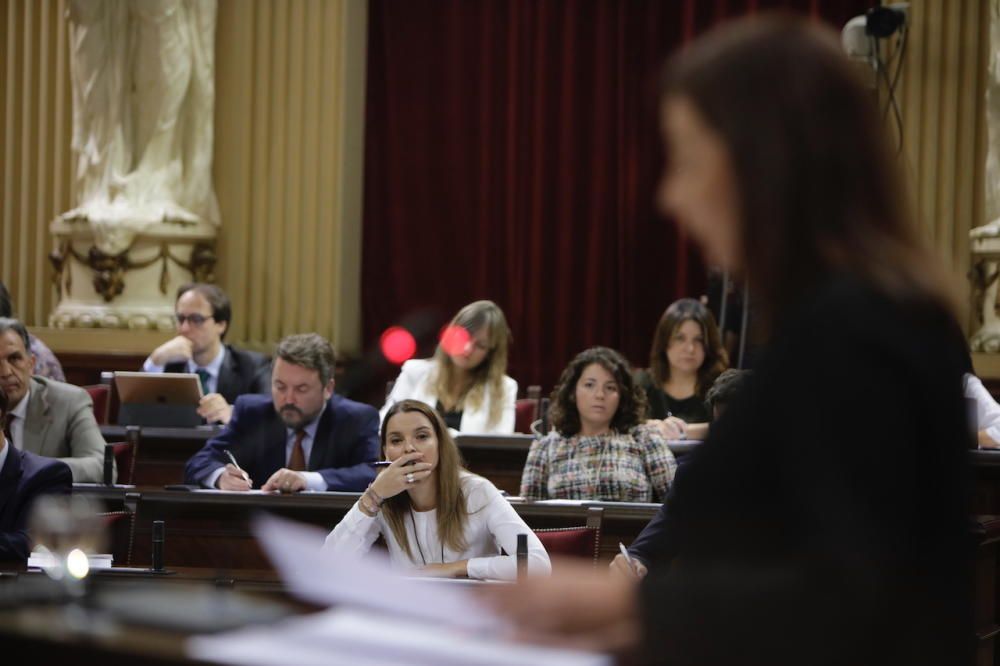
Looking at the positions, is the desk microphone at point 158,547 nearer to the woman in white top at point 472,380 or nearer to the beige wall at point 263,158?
the woman in white top at point 472,380

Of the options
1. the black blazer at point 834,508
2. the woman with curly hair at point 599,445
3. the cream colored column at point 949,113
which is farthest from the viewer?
the cream colored column at point 949,113

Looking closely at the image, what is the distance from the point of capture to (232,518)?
5070mm

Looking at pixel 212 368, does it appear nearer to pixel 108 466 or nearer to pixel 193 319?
pixel 193 319

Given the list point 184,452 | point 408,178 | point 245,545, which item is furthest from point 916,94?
point 245,545

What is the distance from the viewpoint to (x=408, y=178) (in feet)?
32.9

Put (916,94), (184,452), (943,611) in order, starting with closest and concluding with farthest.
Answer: (943,611), (184,452), (916,94)

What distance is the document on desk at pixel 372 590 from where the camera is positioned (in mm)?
1136

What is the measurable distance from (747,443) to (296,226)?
8.53m

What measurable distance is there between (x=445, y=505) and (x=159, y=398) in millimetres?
2788

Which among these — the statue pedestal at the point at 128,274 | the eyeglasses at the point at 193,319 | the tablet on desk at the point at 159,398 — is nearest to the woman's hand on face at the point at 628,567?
the tablet on desk at the point at 159,398

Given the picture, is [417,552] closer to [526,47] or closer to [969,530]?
[969,530]

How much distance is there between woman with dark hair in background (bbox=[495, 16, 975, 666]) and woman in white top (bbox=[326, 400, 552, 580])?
3.21 metres

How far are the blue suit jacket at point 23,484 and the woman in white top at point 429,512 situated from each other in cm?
92

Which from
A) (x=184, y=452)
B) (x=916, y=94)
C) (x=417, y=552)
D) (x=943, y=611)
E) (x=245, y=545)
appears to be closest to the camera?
(x=943, y=611)
